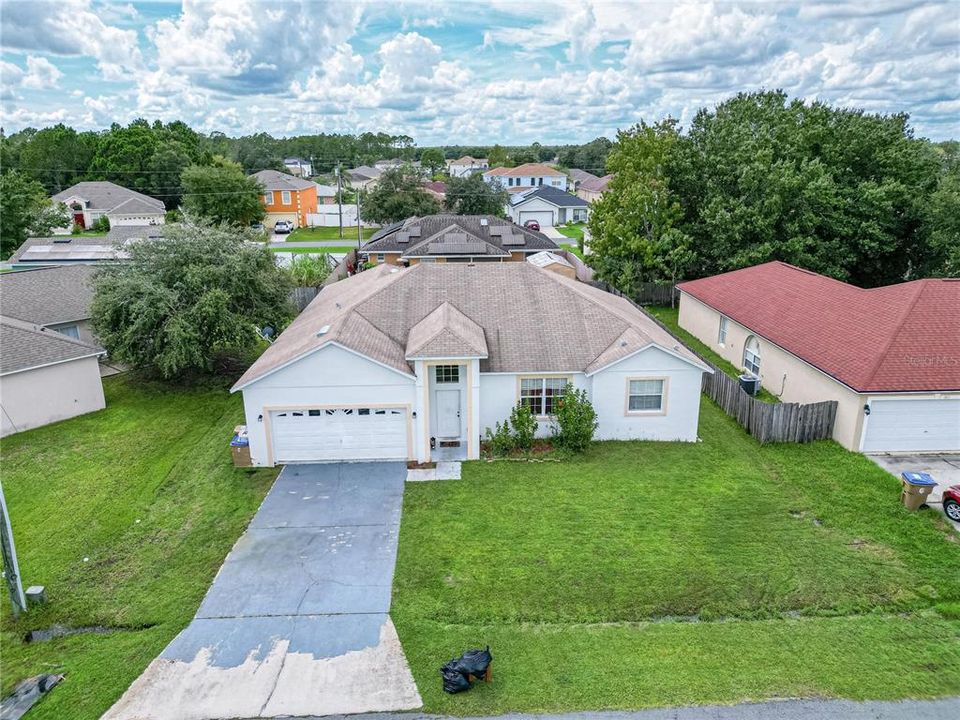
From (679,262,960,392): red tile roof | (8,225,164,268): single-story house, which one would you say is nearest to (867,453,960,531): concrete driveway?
(679,262,960,392): red tile roof

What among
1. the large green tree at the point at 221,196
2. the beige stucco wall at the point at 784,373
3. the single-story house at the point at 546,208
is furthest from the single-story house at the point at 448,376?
the single-story house at the point at 546,208

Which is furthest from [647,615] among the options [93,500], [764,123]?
[764,123]

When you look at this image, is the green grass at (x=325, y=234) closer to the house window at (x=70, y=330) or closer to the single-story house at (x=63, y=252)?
the single-story house at (x=63, y=252)

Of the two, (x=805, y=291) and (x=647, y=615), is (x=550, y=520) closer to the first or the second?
Answer: (x=647, y=615)

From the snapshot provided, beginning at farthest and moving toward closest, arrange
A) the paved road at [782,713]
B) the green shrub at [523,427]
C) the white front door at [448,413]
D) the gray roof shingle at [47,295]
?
1. the gray roof shingle at [47,295]
2. the white front door at [448,413]
3. the green shrub at [523,427]
4. the paved road at [782,713]

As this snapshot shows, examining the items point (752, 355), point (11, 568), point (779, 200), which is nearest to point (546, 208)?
point (779, 200)

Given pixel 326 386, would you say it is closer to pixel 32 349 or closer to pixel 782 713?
pixel 32 349

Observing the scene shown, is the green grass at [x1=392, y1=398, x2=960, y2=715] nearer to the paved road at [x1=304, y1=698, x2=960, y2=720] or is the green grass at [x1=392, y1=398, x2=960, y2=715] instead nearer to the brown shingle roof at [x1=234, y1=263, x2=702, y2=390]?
the paved road at [x1=304, y1=698, x2=960, y2=720]
